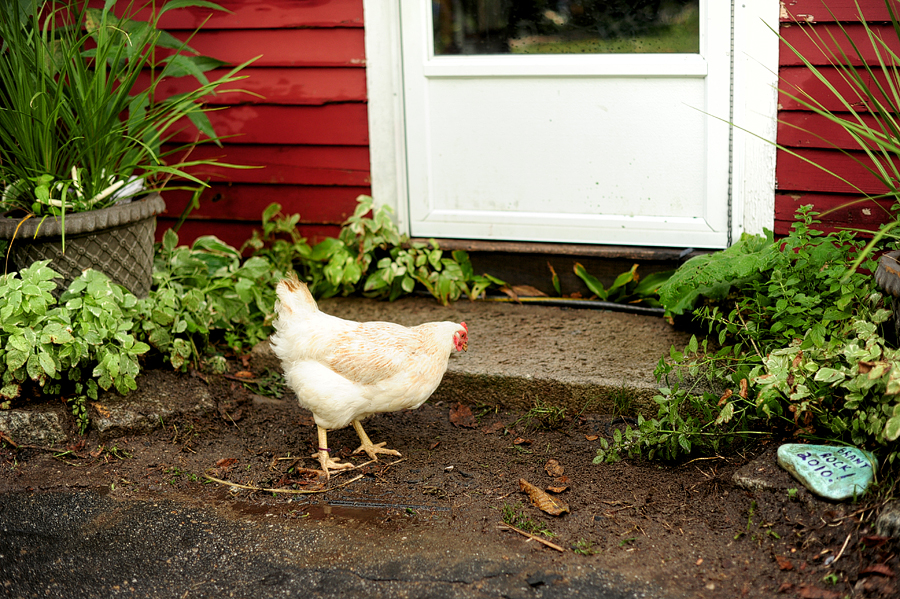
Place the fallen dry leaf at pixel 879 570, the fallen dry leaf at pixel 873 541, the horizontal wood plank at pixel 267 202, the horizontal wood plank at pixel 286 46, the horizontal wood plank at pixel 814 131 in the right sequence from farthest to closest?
the horizontal wood plank at pixel 267 202 < the horizontal wood plank at pixel 286 46 < the horizontal wood plank at pixel 814 131 < the fallen dry leaf at pixel 873 541 < the fallen dry leaf at pixel 879 570

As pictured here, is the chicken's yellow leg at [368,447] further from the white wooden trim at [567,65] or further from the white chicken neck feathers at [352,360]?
the white wooden trim at [567,65]

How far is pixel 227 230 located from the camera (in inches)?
197

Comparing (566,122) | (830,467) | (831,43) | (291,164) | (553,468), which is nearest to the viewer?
(830,467)

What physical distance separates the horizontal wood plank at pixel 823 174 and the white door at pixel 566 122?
0.27m

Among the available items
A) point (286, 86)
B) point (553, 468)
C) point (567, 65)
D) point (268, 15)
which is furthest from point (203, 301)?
point (567, 65)

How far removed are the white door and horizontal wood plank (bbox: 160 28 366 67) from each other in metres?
0.34

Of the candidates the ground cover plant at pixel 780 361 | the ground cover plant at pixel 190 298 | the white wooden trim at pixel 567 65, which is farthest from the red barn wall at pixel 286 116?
the ground cover plant at pixel 780 361

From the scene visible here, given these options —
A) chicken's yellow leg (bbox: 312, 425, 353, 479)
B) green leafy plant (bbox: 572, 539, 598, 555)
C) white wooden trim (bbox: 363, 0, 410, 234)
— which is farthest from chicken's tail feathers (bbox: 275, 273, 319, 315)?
white wooden trim (bbox: 363, 0, 410, 234)

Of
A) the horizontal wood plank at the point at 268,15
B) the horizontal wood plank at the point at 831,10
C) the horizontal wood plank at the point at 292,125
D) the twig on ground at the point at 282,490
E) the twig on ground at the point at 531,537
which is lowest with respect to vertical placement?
the twig on ground at the point at 282,490

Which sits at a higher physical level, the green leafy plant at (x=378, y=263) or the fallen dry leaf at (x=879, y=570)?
the green leafy plant at (x=378, y=263)

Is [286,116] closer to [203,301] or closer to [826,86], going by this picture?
[203,301]

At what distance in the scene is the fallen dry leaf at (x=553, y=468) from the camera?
3.09 meters

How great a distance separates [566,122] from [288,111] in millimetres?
1635

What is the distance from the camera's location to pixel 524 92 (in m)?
4.24
